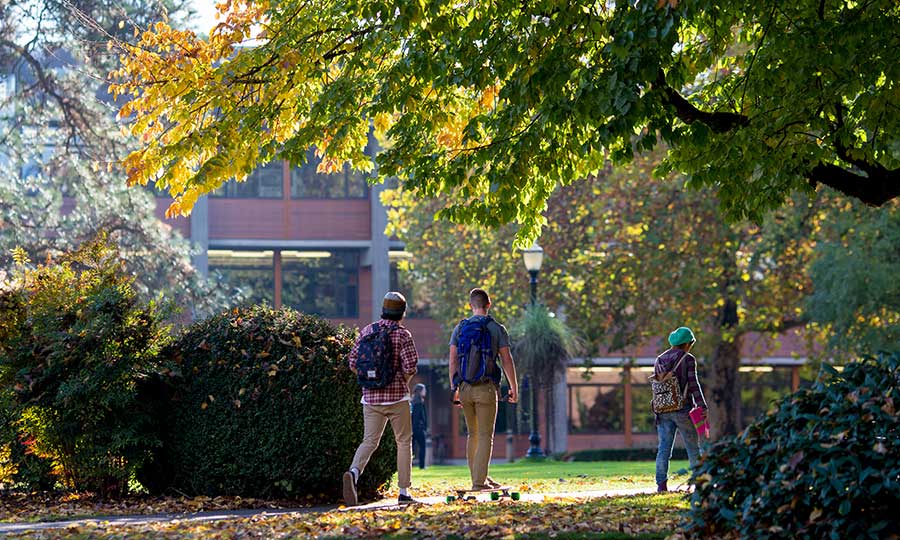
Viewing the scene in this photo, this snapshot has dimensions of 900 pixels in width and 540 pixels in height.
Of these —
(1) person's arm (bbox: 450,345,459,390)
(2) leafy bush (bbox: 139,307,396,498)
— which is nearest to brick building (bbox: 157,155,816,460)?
(2) leafy bush (bbox: 139,307,396,498)

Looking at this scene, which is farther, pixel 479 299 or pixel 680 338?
pixel 680 338

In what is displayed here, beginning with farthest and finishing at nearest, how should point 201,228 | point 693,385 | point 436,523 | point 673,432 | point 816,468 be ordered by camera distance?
point 201,228 < point 673,432 < point 693,385 < point 436,523 < point 816,468

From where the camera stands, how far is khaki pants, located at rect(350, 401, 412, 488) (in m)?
12.8

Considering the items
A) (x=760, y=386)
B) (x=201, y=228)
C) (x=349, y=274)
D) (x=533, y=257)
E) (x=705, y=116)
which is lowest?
(x=760, y=386)

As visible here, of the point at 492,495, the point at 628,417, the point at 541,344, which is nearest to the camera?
the point at 492,495

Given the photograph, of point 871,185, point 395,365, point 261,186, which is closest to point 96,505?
point 395,365

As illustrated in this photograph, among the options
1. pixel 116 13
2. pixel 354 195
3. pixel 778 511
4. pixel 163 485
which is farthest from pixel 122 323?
pixel 354 195

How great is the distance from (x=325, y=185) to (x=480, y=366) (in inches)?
1580

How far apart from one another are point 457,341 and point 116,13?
18.5 metres

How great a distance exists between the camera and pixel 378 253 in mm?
52531

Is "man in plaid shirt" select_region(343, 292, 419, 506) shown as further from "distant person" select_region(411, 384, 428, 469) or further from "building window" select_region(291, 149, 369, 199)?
"building window" select_region(291, 149, 369, 199)

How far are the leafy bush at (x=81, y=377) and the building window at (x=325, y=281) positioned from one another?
129ft

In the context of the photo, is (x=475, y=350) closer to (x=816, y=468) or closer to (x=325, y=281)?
(x=816, y=468)

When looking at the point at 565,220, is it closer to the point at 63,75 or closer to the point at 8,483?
the point at 63,75
